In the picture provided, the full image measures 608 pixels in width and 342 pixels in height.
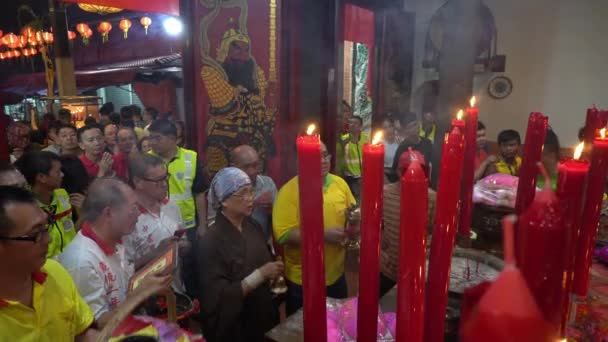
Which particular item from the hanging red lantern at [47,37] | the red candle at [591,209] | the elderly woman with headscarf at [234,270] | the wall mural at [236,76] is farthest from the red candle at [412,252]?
the hanging red lantern at [47,37]

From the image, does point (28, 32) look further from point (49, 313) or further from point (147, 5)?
point (49, 313)

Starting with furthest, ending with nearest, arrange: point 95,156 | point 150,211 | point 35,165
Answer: point 95,156, point 35,165, point 150,211

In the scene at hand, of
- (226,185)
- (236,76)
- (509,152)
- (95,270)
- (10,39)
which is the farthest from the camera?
(10,39)

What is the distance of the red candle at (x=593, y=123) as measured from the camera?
660 mm

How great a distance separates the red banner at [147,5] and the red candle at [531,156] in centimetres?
294

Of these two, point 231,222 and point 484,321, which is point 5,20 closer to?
point 231,222

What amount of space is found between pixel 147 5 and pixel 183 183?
1452mm

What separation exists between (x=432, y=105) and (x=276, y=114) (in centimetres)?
343

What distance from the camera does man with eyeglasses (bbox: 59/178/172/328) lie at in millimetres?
1749

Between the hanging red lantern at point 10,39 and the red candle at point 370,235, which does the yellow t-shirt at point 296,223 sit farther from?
the hanging red lantern at point 10,39

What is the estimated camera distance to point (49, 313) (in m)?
1.44

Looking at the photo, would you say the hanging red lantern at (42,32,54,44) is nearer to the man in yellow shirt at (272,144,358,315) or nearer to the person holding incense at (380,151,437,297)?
the man in yellow shirt at (272,144,358,315)

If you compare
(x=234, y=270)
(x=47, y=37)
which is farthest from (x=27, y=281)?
(x=47, y=37)

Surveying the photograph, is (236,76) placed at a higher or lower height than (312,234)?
higher
